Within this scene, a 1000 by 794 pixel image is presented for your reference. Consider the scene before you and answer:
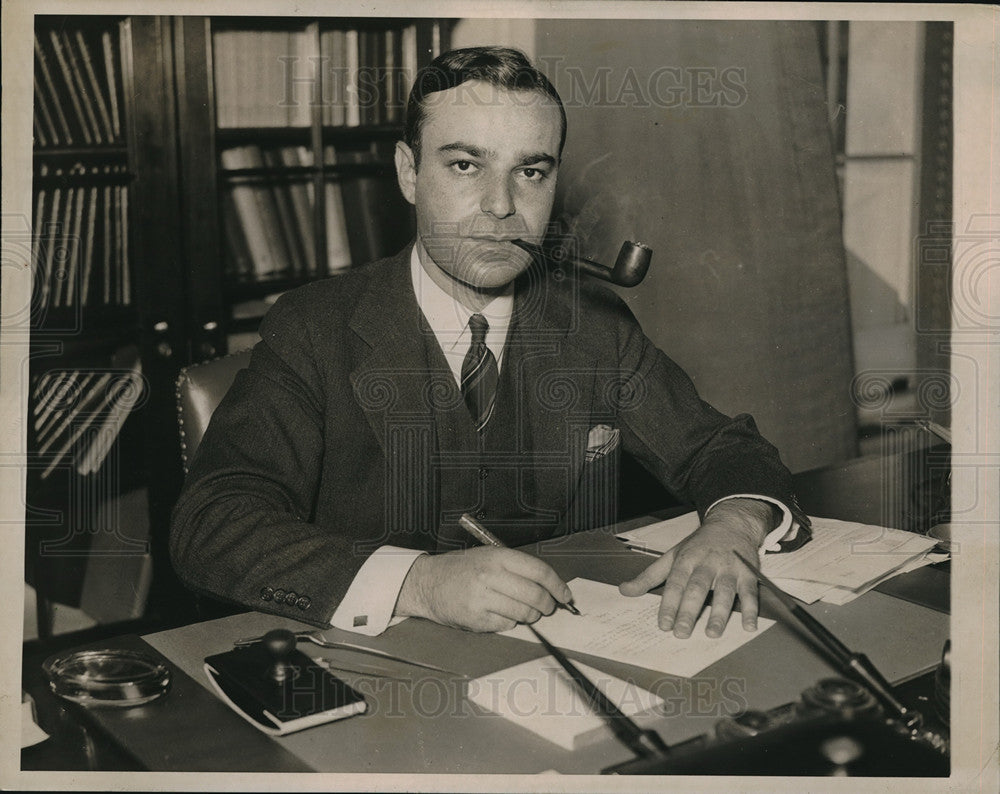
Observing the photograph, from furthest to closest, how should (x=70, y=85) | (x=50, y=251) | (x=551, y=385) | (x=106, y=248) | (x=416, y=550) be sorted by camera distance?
(x=106, y=248) → (x=70, y=85) → (x=50, y=251) → (x=551, y=385) → (x=416, y=550)

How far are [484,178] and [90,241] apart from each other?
1.15m

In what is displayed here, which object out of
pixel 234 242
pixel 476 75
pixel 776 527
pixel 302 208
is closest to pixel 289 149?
pixel 302 208

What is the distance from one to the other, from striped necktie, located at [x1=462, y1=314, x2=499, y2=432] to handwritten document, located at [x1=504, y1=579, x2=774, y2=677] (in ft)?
1.44

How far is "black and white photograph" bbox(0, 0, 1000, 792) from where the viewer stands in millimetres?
882

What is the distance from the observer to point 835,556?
4.02ft

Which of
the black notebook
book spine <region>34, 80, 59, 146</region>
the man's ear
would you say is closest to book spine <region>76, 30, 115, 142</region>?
book spine <region>34, 80, 59, 146</region>

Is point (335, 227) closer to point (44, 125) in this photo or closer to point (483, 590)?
point (44, 125)

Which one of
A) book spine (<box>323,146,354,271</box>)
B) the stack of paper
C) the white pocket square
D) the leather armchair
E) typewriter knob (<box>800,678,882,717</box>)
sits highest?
book spine (<box>323,146,354,271</box>)

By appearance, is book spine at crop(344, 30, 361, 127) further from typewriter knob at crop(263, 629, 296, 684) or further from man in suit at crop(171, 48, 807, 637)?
typewriter knob at crop(263, 629, 296, 684)

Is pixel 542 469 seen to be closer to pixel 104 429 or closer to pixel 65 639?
pixel 104 429

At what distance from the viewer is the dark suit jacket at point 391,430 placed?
1.19 m

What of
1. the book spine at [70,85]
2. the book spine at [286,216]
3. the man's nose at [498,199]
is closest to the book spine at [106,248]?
the book spine at [70,85]

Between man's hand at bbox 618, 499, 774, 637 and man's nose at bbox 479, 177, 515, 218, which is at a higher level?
man's nose at bbox 479, 177, 515, 218

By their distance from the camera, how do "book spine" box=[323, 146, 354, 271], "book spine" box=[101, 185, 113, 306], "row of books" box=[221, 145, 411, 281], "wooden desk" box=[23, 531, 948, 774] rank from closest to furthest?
"wooden desk" box=[23, 531, 948, 774] → "book spine" box=[101, 185, 113, 306] → "row of books" box=[221, 145, 411, 281] → "book spine" box=[323, 146, 354, 271]
